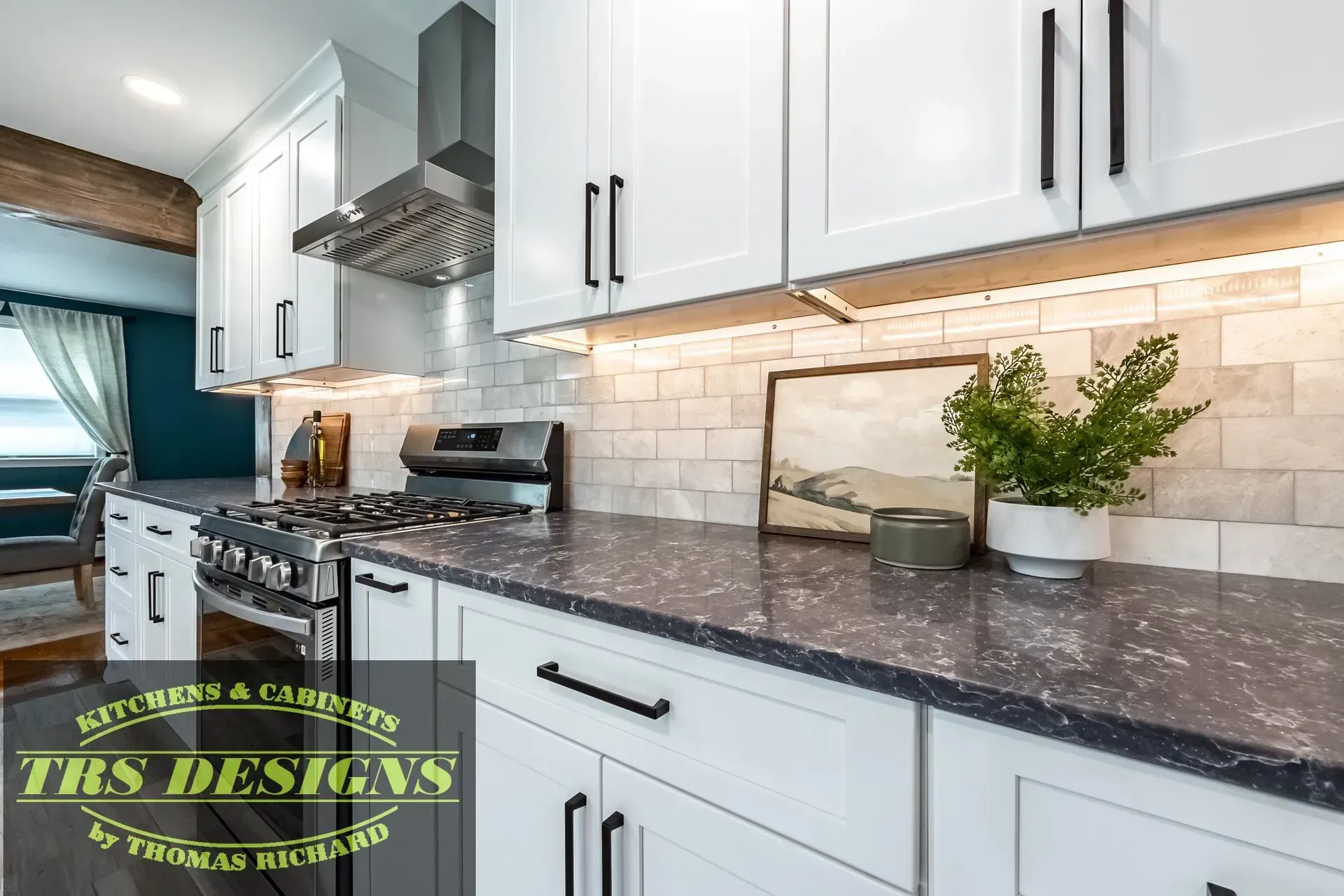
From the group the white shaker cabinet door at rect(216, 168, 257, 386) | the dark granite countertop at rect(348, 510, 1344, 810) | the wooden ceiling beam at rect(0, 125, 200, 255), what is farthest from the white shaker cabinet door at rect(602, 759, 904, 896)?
the wooden ceiling beam at rect(0, 125, 200, 255)

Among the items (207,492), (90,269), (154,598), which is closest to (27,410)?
(90,269)

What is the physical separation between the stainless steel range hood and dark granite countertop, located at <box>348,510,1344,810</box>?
40.9 inches

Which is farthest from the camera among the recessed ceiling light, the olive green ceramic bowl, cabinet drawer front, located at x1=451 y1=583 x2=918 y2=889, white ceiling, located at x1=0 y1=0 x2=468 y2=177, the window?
the window

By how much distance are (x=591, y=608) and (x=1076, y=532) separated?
2.44 ft

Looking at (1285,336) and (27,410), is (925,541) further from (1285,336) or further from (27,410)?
(27,410)

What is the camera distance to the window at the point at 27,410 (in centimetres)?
530

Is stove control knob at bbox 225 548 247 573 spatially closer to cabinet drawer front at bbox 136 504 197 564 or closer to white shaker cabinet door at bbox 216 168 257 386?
cabinet drawer front at bbox 136 504 197 564

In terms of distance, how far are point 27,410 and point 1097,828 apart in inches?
331

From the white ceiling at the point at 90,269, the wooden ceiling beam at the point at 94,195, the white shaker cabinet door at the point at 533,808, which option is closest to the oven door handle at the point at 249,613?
the white shaker cabinet door at the point at 533,808

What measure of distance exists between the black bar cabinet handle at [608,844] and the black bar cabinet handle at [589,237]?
1.03m

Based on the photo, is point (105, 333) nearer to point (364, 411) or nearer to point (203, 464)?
point (203, 464)

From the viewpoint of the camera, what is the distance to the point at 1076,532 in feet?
2.74

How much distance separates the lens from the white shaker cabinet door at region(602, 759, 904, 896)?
0.62 meters

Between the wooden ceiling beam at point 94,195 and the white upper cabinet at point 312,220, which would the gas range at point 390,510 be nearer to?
the white upper cabinet at point 312,220
